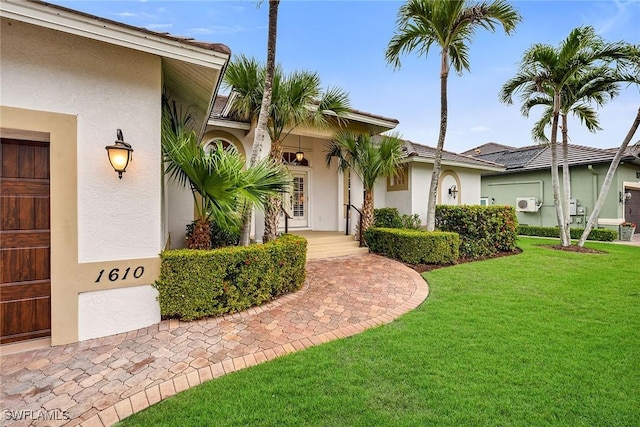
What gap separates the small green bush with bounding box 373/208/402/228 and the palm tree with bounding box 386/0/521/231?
1.47m

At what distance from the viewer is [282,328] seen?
4.16 metres

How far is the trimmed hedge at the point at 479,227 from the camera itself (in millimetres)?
9680

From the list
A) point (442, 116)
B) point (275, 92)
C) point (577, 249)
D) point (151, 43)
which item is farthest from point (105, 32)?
point (577, 249)

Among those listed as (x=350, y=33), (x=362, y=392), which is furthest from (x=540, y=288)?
(x=350, y=33)

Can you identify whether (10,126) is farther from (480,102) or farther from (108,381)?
(480,102)

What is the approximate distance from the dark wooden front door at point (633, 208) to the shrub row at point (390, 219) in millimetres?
15177

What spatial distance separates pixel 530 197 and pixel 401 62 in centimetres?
1439

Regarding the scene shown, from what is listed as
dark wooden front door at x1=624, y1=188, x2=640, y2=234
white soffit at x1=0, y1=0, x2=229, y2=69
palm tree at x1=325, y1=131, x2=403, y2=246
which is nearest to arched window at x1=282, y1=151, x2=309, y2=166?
palm tree at x1=325, y1=131, x2=403, y2=246

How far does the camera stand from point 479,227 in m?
9.85

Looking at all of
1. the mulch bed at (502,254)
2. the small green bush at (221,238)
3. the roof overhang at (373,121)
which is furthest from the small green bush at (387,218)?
the small green bush at (221,238)

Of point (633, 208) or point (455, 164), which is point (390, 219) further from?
point (633, 208)
